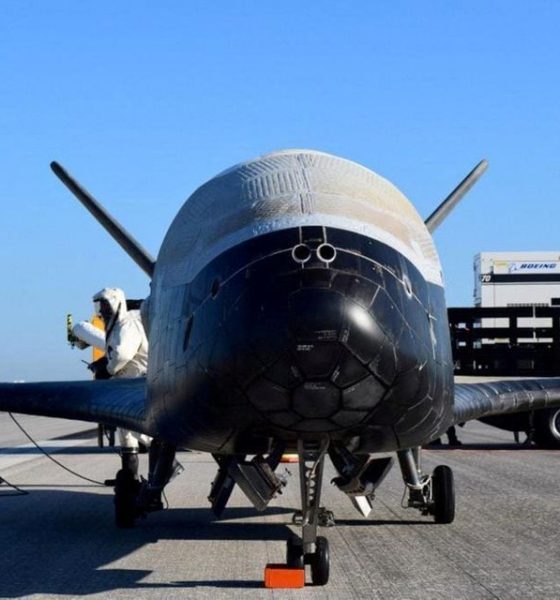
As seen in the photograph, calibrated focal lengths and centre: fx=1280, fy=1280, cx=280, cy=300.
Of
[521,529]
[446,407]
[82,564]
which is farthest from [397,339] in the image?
[521,529]

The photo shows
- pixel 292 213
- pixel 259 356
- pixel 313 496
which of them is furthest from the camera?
pixel 313 496

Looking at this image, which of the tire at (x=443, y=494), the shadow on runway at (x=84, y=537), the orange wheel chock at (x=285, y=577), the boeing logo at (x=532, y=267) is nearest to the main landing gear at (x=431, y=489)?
the tire at (x=443, y=494)

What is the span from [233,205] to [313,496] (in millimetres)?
1876

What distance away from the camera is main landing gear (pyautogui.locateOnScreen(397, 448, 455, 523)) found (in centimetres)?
1135

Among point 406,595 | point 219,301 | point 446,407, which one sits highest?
point 219,301

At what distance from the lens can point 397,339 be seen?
278 inches

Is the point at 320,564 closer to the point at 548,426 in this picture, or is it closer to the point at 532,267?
the point at 548,426

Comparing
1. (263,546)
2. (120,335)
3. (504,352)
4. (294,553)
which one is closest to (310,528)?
(294,553)

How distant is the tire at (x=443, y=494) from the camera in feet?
37.3

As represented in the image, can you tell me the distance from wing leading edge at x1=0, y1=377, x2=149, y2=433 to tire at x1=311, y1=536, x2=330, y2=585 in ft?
11.3

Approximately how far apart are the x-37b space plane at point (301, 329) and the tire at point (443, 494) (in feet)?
8.29

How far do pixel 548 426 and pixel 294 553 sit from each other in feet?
54.5

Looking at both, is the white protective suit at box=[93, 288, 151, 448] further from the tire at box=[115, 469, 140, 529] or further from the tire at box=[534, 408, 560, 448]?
the tire at box=[534, 408, 560, 448]

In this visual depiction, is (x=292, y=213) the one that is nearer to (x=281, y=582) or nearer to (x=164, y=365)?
(x=164, y=365)
